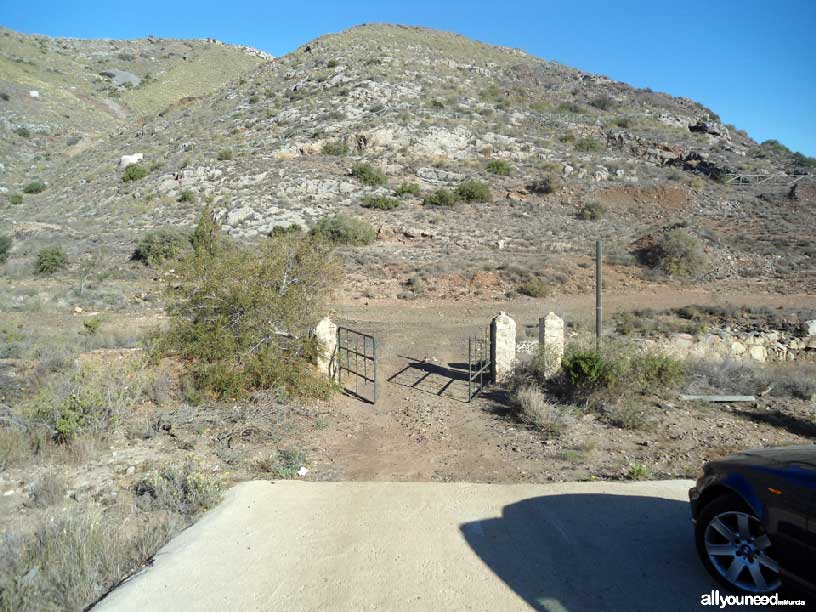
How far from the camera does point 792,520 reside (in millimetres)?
3248

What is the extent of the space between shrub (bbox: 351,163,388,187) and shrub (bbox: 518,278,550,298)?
16.1m

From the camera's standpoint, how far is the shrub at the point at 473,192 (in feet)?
116

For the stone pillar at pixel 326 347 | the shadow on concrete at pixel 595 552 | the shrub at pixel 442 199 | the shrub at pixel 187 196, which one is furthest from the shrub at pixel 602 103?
the shadow on concrete at pixel 595 552

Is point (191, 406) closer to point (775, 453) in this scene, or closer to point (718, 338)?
point (775, 453)

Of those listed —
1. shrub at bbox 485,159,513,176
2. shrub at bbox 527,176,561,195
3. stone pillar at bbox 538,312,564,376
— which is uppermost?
shrub at bbox 485,159,513,176

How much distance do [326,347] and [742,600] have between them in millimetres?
8047

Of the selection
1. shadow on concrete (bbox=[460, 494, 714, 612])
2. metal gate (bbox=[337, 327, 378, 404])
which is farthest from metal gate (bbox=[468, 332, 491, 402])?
shadow on concrete (bbox=[460, 494, 714, 612])

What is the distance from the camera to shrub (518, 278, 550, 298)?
77.2ft

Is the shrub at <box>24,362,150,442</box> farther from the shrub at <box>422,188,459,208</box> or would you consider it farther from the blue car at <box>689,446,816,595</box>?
the shrub at <box>422,188,459,208</box>

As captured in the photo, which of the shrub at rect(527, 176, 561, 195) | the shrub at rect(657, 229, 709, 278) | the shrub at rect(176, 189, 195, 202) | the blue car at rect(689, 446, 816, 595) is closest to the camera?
the blue car at rect(689, 446, 816, 595)

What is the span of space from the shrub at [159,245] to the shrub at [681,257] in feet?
82.1

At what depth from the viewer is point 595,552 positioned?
4.40 meters

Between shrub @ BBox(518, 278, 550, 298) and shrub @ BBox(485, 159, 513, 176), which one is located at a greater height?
shrub @ BBox(485, 159, 513, 176)

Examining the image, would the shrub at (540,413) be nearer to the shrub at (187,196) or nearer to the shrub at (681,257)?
the shrub at (681,257)
